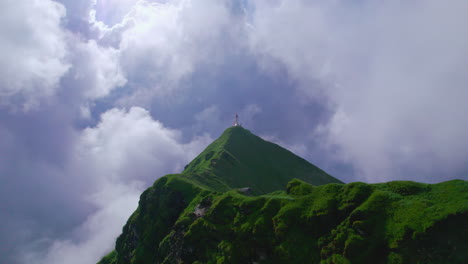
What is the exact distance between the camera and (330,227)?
57.6 meters

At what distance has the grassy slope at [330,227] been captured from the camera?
44.8 meters

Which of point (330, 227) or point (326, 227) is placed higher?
point (326, 227)

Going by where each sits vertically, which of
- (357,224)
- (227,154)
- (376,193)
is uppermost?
(227,154)

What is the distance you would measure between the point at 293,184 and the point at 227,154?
117 m

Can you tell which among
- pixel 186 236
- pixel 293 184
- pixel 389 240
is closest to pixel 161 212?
pixel 186 236

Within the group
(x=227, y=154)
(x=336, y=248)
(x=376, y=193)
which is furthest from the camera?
(x=227, y=154)

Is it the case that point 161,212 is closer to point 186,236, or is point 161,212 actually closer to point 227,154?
point 186,236

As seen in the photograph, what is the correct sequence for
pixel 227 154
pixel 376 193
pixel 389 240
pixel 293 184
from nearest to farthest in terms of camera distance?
pixel 389 240 → pixel 376 193 → pixel 293 184 → pixel 227 154

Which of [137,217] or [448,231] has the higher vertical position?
[137,217]

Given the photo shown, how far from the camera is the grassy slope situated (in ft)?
147

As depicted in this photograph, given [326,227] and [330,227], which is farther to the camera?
[326,227]

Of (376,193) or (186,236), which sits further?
(186,236)

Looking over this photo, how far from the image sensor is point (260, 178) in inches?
7721

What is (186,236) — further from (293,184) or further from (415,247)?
(415,247)
